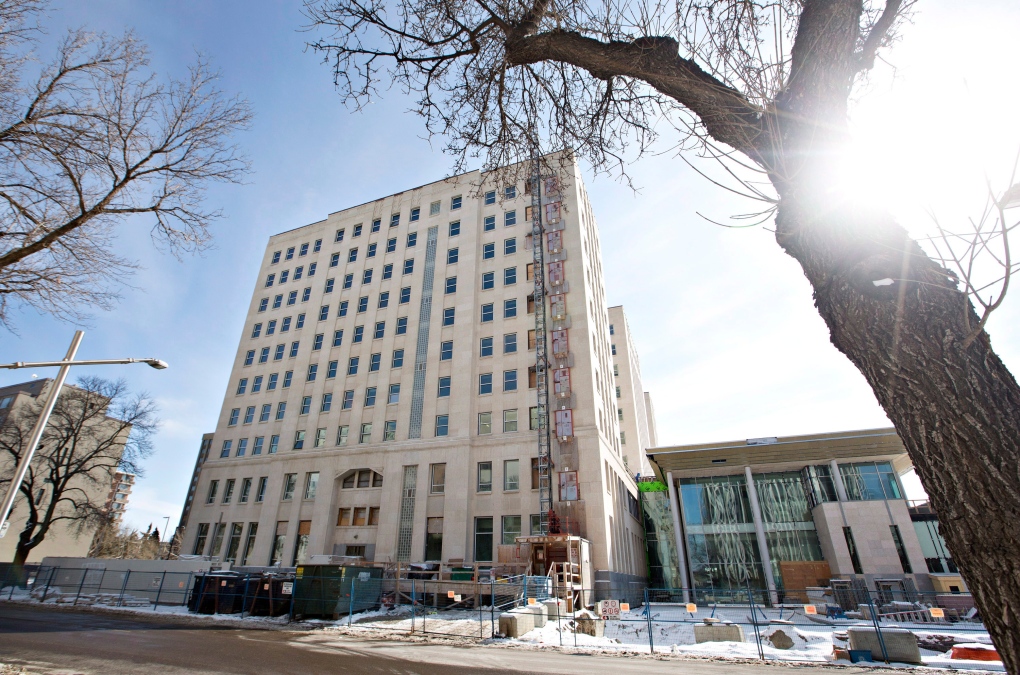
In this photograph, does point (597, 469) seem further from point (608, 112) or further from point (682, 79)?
point (682, 79)

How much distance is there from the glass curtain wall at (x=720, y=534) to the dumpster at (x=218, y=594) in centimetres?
3110

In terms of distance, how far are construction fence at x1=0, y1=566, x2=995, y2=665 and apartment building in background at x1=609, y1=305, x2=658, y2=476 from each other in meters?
30.3

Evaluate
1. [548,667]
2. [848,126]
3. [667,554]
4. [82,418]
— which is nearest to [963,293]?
[848,126]

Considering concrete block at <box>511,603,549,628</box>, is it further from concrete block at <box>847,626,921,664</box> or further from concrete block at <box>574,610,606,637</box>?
concrete block at <box>847,626,921,664</box>

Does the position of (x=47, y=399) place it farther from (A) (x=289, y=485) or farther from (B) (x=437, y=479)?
(A) (x=289, y=485)

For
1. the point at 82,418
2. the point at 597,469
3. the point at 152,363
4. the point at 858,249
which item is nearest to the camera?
the point at 858,249

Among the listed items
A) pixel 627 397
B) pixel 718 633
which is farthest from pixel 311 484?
pixel 627 397

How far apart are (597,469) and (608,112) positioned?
27037 millimetres

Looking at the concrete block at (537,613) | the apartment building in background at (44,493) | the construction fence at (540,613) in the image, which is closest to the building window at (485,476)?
the construction fence at (540,613)

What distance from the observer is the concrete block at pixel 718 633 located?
15508 mm

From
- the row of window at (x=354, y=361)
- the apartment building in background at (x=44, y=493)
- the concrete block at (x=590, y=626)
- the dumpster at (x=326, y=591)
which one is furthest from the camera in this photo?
the apartment building in background at (x=44, y=493)

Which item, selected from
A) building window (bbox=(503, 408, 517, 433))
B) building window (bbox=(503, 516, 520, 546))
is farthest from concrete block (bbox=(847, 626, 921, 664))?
building window (bbox=(503, 408, 517, 433))

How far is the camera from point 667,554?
1658 inches

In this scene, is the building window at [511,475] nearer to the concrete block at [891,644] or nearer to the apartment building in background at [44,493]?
the concrete block at [891,644]
